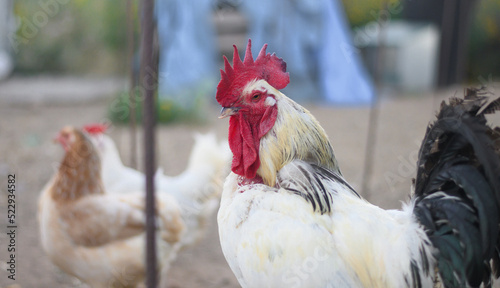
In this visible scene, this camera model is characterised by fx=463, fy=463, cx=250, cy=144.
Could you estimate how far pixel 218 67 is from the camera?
1050 centimetres

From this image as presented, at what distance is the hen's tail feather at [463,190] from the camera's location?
5.78ft

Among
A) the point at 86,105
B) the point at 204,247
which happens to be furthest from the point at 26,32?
the point at 204,247

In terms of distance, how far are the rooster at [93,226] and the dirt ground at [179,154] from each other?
698mm

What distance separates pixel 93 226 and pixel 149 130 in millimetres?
1444

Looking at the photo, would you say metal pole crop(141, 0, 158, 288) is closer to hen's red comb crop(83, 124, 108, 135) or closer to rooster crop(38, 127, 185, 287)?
rooster crop(38, 127, 185, 287)

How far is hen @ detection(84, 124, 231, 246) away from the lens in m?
3.73

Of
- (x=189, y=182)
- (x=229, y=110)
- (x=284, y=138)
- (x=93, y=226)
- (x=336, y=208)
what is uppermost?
(x=229, y=110)

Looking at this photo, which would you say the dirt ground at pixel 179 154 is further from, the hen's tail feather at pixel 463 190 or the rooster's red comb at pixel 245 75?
the rooster's red comb at pixel 245 75

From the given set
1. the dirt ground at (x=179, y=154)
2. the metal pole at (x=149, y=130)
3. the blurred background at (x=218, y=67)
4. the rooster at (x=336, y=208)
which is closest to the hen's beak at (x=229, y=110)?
the rooster at (x=336, y=208)

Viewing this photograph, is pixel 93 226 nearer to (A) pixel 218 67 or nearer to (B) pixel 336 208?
(B) pixel 336 208

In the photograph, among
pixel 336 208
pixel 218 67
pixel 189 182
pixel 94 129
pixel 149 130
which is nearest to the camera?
pixel 149 130

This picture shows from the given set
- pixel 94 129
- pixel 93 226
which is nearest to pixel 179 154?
pixel 94 129

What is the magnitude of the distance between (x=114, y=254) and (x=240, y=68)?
1.62 meters

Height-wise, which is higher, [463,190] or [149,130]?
[149,130]
